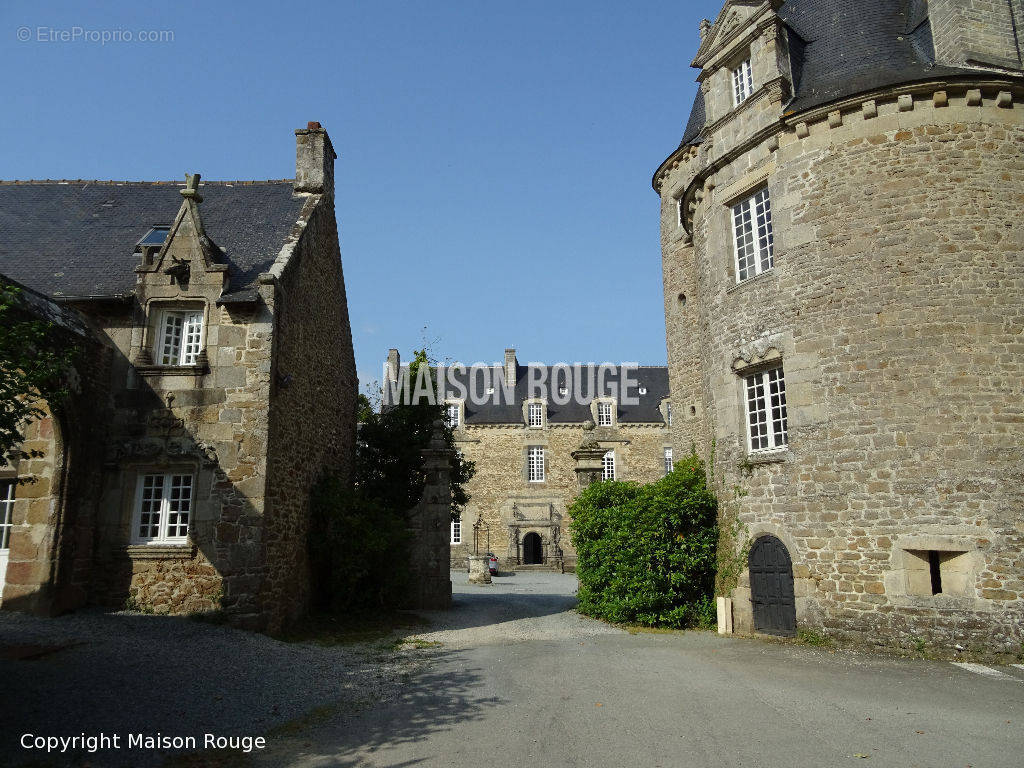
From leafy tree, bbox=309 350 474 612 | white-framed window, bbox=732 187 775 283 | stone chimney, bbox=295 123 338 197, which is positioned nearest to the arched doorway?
leafy tree, bbox=309 350 474 612

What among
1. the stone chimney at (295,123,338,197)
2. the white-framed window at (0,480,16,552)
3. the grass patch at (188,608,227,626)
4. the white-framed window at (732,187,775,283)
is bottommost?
the grass patch at (188,608,227,626)

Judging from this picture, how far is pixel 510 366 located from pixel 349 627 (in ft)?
94.7

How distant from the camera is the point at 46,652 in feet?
25.7

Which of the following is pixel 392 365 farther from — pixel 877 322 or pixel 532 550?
pixel 877 322

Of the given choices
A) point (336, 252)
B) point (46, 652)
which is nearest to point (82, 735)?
point (46, 652)

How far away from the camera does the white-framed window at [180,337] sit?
11492 millimetres

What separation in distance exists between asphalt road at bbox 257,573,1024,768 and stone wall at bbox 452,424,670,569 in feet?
84.4

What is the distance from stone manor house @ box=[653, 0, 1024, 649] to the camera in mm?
9742

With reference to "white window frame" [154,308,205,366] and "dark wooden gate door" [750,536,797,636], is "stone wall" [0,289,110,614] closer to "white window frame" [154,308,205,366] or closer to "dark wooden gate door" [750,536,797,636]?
"white window frame" [154,308,205,366]

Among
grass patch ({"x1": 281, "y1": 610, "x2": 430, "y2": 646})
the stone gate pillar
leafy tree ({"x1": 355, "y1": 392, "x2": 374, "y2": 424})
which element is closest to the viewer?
grass patch ({"x1": 281, "y1": 610, "x2": 430, "y2": 646})

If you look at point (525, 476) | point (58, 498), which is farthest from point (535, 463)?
point (58, 498)

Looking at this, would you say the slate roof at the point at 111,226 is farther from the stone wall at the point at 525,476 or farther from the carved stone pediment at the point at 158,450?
the stone wall at the point at 525,476

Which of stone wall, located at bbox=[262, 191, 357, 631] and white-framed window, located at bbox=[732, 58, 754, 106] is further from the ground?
white-framed window, located at bbox=[732, 58, 754, 106]

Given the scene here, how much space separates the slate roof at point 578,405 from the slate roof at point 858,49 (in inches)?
997
